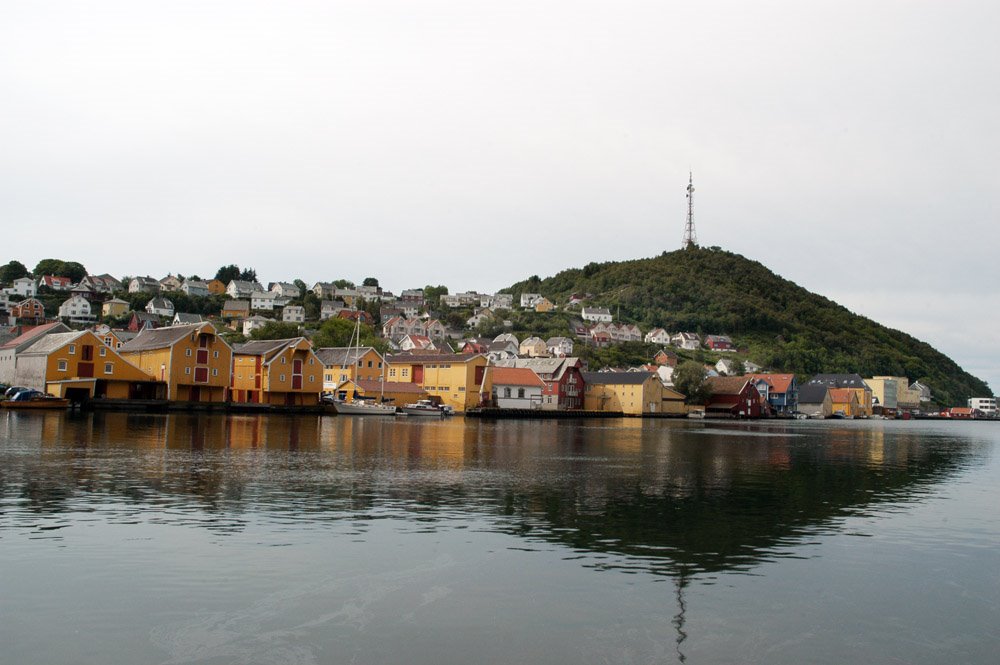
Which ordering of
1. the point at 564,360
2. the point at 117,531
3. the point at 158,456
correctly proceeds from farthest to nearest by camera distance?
1. the point at 564,360
2. the point at 158,456
3. the point at 117,531

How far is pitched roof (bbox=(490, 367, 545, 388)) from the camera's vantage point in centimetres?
9988

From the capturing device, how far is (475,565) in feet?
51.3

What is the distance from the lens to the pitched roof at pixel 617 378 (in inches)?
4424

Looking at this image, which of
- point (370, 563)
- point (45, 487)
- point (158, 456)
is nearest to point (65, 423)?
point (158, 456)

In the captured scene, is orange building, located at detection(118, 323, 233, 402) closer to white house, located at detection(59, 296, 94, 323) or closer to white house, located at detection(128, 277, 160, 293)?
white house, located at detection(59, 296, 94, 323)

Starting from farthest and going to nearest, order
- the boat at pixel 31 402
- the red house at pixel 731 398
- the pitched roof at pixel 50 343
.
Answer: the red house at pixel 731 398 < the pitched roof at pixel 50 343 < the boat at pixel 31 402

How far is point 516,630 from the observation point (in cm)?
1199

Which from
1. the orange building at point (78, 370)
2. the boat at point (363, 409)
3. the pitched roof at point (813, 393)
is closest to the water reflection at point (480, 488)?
the orange building at point (78, 370)

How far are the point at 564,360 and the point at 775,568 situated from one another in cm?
9398

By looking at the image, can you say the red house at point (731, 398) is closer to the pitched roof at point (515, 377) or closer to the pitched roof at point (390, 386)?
the pitched roof at point (515, 377)

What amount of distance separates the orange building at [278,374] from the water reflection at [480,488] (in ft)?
104

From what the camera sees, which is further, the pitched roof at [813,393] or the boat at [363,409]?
the pitched roof at [813,393]

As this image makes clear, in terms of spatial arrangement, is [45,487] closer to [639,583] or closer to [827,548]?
[639,583]

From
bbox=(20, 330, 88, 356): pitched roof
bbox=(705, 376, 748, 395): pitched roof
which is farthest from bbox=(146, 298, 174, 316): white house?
bbox=(705, 376, 748, 395): pitched roof
